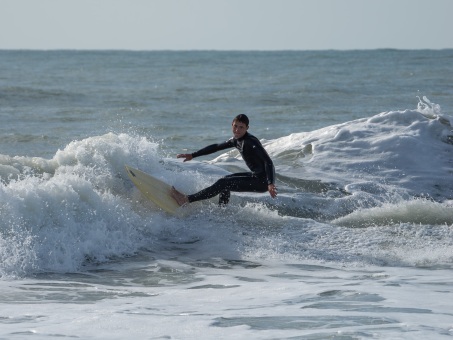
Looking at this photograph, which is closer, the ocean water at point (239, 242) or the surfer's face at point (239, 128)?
the ocean water at point (239, 242)

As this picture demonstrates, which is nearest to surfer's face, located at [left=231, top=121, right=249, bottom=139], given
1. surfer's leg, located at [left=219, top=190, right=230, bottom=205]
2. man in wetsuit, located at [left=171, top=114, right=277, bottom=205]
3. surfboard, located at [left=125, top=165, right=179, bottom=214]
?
man in wetsuit, located at [left=171, top=114, right=277, bottom=205]

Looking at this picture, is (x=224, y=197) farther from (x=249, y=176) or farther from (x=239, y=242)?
(x=239, y=242)

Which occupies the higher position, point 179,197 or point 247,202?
point 179,197

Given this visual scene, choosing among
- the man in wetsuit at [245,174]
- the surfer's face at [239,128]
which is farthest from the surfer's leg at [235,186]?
the surfer's face at [239,128]

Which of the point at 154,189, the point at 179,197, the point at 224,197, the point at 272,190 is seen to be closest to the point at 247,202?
the point at 224,197

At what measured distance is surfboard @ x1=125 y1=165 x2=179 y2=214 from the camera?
11.3m

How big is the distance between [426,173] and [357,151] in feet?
4.33

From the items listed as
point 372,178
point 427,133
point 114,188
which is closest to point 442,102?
point 427,133

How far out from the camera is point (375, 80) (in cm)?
3900

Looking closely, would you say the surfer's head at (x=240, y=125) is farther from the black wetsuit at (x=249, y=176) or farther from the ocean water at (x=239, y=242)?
the ocean water at (x=239, y=242)

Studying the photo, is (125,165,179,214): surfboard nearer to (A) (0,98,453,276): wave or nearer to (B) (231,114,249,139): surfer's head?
(A) (0,98,453,276): wave

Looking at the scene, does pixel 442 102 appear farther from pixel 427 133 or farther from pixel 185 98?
pixel 427 133

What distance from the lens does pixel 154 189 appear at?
37.3 ft

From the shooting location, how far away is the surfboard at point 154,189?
11.3m
